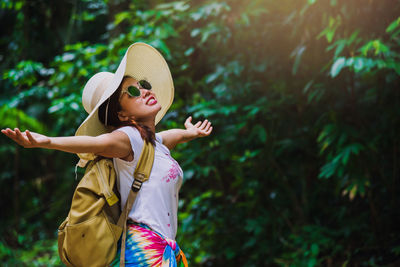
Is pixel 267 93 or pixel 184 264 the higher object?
pixel 184 264

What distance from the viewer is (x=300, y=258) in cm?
412

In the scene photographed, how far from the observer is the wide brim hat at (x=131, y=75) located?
190 cm

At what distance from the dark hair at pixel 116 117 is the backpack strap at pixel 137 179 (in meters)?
0.08

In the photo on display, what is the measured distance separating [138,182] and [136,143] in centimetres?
17

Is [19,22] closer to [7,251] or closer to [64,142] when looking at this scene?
[7,251]

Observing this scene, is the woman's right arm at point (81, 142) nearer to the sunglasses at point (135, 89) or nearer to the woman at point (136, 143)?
the woman at point (136, 143)

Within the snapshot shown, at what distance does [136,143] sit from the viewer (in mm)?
1872

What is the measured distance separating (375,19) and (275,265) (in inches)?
107

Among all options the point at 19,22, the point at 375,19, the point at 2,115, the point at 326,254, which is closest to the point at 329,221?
the point at 326,254

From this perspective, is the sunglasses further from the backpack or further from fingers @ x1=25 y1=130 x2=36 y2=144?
fingers @ x1=25 y1=130 x2=36 y2=144

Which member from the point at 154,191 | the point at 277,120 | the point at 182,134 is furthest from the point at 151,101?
the point at 277,120

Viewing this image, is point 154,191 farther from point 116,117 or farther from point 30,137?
point 30,137

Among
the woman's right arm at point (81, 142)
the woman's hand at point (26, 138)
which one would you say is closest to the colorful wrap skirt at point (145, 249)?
the woman's right arm at point (81, 142)

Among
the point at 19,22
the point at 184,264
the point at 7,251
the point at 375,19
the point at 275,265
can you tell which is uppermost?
the point at 375,19
